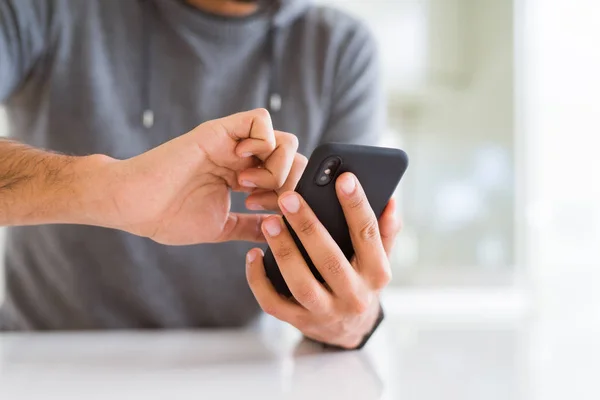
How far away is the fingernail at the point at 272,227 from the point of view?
2.04 ft

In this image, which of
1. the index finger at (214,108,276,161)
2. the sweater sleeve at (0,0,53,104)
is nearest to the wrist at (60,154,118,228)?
the index finger at (214,108,276,161)

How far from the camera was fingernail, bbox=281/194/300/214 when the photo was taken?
597mm

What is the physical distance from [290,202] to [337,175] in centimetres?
6

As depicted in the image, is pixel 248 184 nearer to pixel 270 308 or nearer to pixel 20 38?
pixel 270 308

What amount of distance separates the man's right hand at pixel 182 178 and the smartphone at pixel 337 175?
0.05 meters

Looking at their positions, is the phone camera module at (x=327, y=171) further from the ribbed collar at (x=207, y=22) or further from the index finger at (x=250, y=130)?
the ribbed collar at (x=207, y=22)

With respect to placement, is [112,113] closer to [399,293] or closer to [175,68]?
[175,68]

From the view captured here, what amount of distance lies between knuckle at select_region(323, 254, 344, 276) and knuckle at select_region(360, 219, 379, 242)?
4 cm

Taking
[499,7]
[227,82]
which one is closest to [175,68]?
[227,82]

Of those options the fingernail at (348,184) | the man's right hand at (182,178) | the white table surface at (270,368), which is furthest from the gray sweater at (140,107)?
the fingernail at (348,184)

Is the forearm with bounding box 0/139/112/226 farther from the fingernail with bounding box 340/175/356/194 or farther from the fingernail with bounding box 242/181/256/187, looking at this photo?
the fingernail with bounding box 340/175/356/194

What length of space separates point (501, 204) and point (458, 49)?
0.77m

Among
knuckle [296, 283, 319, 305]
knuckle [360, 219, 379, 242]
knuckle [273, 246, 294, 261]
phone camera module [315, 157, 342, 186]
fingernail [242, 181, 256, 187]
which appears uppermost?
phone camera module [315, 157, 342, 186]

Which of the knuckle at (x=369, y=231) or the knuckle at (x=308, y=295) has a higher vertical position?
the knuckle at (x=369, y=231)
